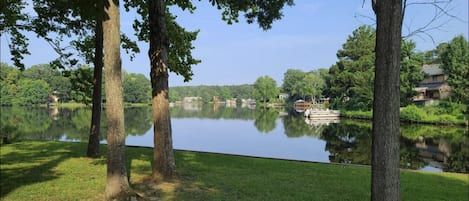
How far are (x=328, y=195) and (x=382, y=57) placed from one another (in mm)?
3825

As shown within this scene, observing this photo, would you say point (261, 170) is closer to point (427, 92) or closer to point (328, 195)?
point (328, 195)

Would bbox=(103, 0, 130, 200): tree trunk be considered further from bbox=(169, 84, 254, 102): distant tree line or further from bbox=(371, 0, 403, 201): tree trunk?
bbox=(169, 84, 254, 102): distant tree line

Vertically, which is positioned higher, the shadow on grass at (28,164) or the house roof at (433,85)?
the house roof at (433,85)

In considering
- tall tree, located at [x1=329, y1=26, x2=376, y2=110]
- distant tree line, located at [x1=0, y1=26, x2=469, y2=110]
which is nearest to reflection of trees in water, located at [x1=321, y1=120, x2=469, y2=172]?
distant tree line, located at [x1=0, y1=26, x2=469, y2=110]

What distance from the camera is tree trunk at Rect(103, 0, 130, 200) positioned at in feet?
18.4

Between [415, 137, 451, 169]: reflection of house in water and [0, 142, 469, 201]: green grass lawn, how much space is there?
847cm

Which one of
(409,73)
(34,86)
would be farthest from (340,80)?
(34,86)

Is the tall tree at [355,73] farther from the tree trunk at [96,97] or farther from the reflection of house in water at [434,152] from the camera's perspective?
the tree trunk at [96,97]

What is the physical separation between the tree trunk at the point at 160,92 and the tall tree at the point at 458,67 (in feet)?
119

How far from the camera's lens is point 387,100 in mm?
3197

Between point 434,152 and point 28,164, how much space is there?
65.2 feet

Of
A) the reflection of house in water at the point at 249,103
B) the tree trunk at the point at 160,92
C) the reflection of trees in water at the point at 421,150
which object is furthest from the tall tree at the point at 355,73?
the reflection of house in water at the point at 249,103

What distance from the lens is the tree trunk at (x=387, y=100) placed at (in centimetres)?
319

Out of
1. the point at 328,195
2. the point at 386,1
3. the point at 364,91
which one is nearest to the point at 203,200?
the point at 328,195
